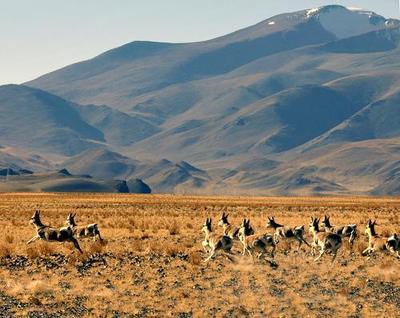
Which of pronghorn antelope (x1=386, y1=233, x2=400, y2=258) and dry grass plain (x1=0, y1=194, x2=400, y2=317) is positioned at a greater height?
dry grass plain (x1=0, y1=194, x2=400, y2=317)

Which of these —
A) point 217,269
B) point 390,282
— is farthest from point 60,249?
point 390,282

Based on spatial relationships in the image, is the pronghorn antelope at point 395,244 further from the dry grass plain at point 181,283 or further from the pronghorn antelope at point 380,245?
the dry grass plain at point 181,283

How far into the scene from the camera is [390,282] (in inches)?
1113

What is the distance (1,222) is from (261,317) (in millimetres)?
32484

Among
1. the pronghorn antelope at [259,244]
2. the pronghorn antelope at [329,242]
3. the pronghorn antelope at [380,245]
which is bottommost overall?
the pronghorn antelope at [380,245]

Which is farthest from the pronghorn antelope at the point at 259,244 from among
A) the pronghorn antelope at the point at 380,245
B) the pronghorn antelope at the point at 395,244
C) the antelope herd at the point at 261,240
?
the pronghorn antelope at the point at 395,244

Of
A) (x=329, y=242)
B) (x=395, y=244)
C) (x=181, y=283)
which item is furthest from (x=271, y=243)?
(x=181, y=283)

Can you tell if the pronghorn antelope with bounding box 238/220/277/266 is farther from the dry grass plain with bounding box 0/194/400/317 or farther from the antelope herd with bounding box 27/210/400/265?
the dry grass plain with bounding box 0/194/400/317

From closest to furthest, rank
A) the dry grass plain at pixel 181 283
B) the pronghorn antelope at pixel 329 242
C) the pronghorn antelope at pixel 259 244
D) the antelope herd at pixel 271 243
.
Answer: the dry grass plain at pixel 181 283 → the antelope herd at pixel 271 243 → the pronghorn antelope at pixel 259 244 → the pronghorn antelope at pixel 329 242

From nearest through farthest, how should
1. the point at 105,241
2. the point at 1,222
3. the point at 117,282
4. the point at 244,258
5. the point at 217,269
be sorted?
the point at 117,282, the point at 217,269, the point at 244,258, the point at 105,241, the point at 1,222

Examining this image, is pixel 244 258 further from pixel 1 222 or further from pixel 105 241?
pixel 1 222

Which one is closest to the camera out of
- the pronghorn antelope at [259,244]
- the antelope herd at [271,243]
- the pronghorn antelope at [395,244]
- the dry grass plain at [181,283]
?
the dry grass plain at [181,283]

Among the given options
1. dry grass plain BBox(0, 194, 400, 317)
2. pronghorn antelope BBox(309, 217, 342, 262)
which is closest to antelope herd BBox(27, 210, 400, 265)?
pronghorn antelope BBox(309, 217, 342, 262)

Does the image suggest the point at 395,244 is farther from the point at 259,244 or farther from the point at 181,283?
the point at 181,283
